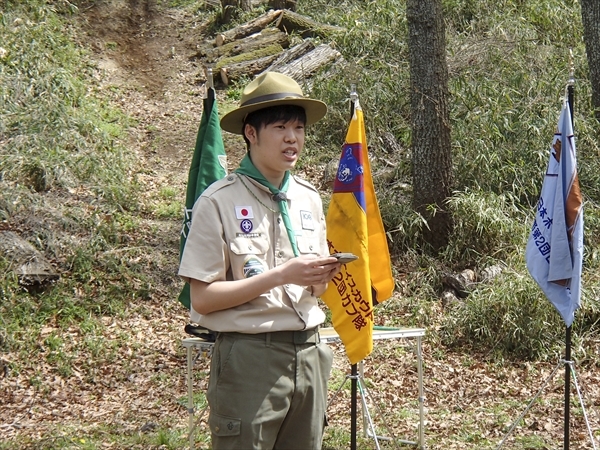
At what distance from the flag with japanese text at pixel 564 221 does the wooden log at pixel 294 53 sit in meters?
7.34

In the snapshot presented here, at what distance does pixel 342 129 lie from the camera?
9.92 metres

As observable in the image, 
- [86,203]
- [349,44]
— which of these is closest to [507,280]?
[86,203]

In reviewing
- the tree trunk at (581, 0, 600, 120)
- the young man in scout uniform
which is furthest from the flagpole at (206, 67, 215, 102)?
the tree trunk at (581, 0, 600, 120)

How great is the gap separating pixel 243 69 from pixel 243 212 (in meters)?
9.28

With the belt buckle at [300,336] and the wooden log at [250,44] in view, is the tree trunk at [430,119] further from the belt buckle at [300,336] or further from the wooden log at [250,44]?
the belt buckle at [300,336]

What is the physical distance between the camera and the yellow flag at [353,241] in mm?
3871

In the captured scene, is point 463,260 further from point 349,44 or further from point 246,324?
point 246,324

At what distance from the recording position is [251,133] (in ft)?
8.91

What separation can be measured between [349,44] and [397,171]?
311cm

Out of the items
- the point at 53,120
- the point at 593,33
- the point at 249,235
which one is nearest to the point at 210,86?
the point at 249,235

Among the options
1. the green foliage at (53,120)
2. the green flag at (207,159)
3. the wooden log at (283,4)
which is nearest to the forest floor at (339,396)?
the green foliage at (53,120)

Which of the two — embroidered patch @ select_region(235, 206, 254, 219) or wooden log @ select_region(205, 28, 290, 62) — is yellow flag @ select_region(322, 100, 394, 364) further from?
wooden log @ select_region(205, 28, 290, 62)

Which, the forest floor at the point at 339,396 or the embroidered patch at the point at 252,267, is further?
the forest floor at the point at 339,396

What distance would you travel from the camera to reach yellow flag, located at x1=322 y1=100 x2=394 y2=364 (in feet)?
12.7
